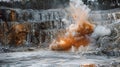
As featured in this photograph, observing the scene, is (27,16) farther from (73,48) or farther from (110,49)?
(110,49)

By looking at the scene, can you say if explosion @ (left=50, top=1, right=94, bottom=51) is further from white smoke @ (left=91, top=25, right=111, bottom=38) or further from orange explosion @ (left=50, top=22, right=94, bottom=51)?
white smoke @ (left=91, top=25, right=111, bottom=38)

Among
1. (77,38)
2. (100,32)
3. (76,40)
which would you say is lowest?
(76,40)

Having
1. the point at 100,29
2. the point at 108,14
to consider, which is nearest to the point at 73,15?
the point at 108,14

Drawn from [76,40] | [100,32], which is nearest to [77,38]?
[76,40]

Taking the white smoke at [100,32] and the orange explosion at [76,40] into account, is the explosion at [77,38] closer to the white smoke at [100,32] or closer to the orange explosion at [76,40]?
the orange explosion at [76,40]

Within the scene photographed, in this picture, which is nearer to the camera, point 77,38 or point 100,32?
point 77,38

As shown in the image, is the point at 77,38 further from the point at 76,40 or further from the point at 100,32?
the point at 100,32

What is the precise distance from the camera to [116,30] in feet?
93.6

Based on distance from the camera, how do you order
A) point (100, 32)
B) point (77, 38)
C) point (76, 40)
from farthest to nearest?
point (100, 32) → point (77, 38) → point (76, 40)

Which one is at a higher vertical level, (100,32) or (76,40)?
(100,32)

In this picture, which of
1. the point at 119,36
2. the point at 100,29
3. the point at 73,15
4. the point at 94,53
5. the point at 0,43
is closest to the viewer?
the point at 94,53

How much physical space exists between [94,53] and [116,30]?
Answer: 6.33 metres

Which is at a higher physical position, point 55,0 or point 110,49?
point 55,0

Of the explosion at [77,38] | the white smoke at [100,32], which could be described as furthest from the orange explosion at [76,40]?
the white smoke at [100,32]
